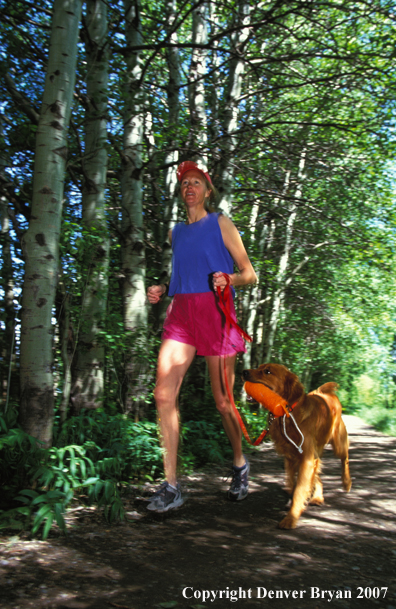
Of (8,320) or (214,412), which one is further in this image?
(214,412)

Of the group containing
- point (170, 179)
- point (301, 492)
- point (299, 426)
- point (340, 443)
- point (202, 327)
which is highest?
point (170, 179)

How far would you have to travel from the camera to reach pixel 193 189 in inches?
147

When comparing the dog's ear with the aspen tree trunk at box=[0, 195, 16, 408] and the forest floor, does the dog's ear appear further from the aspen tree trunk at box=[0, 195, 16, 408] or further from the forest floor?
the aspen tree trunk at box=[0, 195, 16, 408]

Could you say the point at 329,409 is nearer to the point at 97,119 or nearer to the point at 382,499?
the point at 382,499

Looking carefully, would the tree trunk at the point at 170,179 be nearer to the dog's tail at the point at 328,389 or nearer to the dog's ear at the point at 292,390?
the dog's tail at the point at 328,389

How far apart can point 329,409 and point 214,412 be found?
3104mm

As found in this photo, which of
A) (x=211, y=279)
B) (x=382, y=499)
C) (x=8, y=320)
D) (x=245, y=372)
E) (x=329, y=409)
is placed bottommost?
(x=382, y=499)

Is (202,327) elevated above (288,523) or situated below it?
above

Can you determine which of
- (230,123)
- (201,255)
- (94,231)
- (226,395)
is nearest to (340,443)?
(226,395)

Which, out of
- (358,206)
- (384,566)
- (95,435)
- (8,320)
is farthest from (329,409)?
(358,206)

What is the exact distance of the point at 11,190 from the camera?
3.88 m

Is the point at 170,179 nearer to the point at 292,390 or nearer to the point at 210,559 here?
the point at 292,390

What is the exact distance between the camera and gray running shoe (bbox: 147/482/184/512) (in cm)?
333

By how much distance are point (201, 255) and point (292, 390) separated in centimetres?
130
